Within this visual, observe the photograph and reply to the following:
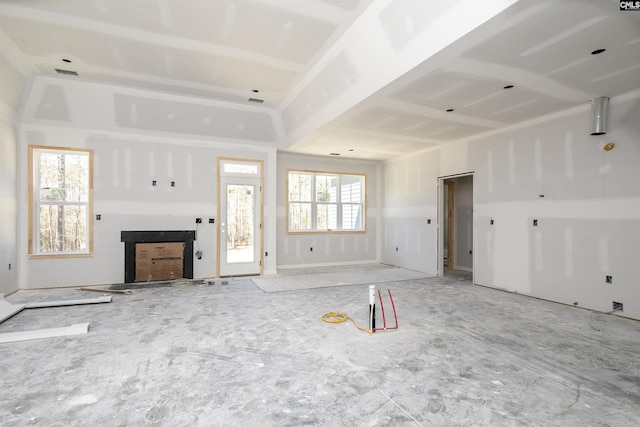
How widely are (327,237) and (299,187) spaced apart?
1519 millimetres

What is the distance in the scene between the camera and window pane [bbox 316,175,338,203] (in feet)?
27.7

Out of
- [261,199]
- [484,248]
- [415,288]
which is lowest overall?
[415,288]

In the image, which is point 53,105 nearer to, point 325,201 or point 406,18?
point 406,18

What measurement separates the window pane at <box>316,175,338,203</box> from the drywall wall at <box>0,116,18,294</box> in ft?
19.5

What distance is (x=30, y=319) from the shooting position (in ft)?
12.6

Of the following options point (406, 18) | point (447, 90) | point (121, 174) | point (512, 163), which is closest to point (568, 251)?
point (512, 163)

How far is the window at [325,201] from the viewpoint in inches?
321

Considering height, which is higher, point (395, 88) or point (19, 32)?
point (19, 32)

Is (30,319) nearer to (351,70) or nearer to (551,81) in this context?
(351,70)

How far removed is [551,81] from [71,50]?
6.01 m

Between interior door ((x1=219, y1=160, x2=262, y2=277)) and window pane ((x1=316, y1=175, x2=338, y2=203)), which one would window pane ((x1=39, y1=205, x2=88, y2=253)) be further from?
window pane ((x1=316, y1=175, x2=338, y2=203))

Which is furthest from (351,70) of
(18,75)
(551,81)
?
(18,75)

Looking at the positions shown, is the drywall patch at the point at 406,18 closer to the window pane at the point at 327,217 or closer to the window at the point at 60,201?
the window pane at the point at 327,217

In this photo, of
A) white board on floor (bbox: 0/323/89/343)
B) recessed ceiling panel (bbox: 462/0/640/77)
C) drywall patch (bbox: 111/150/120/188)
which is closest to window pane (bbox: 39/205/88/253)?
drywall patch (bbox: 111/150/120/188)
